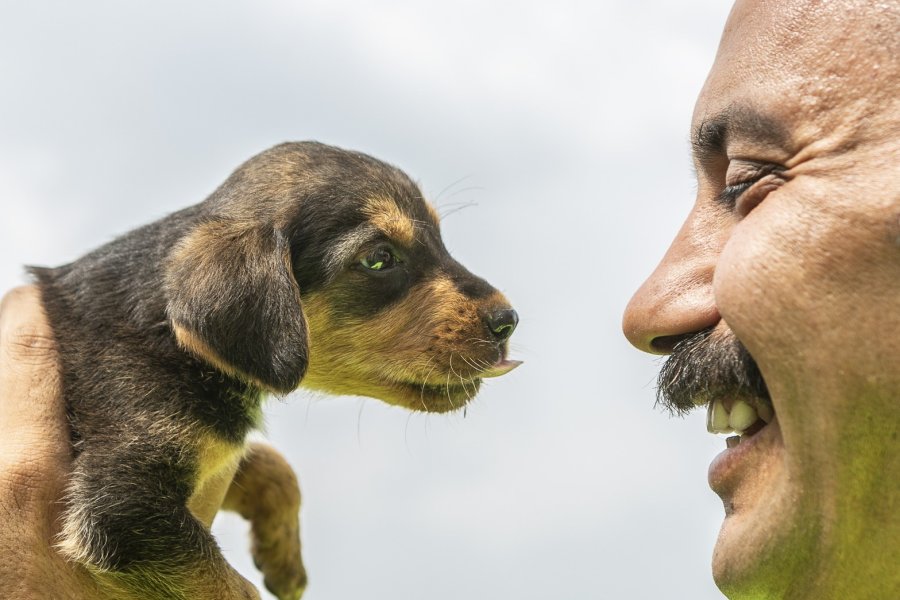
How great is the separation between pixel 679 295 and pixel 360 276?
1.77m

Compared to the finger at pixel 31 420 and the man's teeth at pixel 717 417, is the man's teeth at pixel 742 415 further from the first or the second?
the finger at pixel 31 420

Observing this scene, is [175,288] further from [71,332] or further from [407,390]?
[407,390]

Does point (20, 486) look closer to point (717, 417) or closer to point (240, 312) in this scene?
point (240, 312)

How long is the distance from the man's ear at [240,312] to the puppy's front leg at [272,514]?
37.7 inches

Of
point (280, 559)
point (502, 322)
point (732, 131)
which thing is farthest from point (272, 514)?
point (732, 131)

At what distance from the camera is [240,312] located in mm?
3688

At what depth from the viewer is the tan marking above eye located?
4.43m

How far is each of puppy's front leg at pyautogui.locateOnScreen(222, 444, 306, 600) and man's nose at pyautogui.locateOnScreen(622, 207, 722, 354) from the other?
2.14m

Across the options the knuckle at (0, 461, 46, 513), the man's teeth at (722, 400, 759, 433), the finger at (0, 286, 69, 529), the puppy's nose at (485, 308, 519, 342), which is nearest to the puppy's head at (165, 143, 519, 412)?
the puppy's nose at (485, 308, 519, 342)

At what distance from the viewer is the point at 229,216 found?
Result: 4.29 meters

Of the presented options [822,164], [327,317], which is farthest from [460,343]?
[822,164]

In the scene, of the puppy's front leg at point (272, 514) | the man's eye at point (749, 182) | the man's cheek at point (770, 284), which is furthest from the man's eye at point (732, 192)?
the puppy's front leg at point (272, 514)

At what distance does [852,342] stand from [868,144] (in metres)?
0.52

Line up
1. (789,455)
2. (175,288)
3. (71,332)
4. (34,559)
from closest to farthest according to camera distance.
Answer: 1. (789,455)
2. (34,559)
3. (175,288)
4. (71,332)
